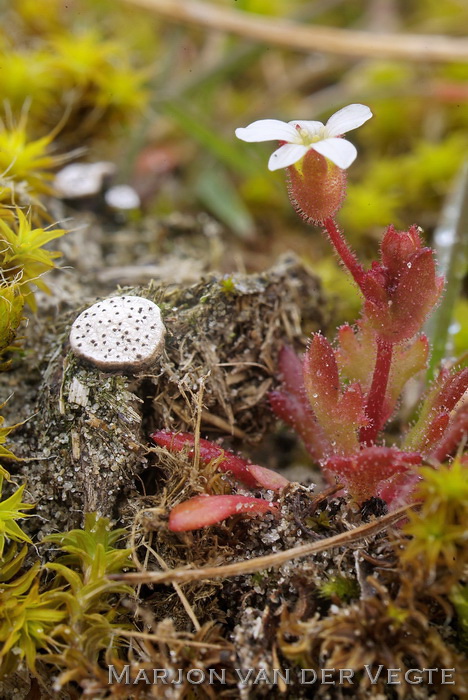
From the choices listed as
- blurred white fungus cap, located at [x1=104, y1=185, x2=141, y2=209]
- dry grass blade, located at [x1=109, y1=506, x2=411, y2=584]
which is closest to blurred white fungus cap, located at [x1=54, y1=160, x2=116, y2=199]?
blurred white fungus cap, located at [x1=104, y1=185, x2=141, y2=209]

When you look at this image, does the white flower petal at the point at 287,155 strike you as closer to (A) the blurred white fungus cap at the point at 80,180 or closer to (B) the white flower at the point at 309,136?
(B) the white flower at the point at 309,136

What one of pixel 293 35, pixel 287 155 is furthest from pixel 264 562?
pixel 293 35

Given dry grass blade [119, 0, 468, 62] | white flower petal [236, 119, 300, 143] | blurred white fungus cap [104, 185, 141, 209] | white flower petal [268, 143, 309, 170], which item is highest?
white flower petal [236, 119, 300, 143]

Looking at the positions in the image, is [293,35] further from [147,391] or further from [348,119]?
[147,391]

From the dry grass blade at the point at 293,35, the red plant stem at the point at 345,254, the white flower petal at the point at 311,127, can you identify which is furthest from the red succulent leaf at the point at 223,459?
the dry grass blade at the point at 293,35

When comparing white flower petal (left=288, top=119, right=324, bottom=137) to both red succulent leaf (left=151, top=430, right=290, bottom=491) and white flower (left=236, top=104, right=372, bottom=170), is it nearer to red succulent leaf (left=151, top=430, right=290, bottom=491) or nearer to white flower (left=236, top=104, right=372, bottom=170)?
white flower (left=236, top=104, right=372, bottom=170)

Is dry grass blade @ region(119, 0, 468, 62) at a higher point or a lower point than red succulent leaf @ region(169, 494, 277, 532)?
higher

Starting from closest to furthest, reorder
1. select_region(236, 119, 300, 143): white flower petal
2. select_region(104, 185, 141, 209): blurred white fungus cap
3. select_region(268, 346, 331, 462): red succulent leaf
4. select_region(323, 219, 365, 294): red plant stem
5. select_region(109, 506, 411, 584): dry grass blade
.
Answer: select_region(109, 506, 411, 584): dry grass blade, select_region(236, 119, 300, 143): white flower petal, select_region(323, 219, 365, 294): red plant stem, select_region(268, 346, 331, 462): red succulent leaf, select_region(104, 185, 141, 209): blurred white fungus cap
